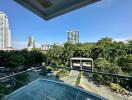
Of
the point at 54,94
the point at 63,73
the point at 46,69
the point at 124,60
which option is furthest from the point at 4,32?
the point at 54,94

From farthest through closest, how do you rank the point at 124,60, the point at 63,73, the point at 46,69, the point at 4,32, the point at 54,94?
the point at 4,32 → the point at 124,60 → the point at 46,69 → the point at 63,73 → the point at 54,94

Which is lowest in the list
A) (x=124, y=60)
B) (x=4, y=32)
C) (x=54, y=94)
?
(x=124, y=60)

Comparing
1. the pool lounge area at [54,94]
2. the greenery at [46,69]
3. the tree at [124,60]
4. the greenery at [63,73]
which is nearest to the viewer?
the pool lounge area at [54,94]

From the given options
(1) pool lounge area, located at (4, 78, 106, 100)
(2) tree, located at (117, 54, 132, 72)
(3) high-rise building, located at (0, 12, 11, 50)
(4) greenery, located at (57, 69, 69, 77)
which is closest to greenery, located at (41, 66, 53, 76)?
(4) greenery, located at (57, 69, 69, 77)

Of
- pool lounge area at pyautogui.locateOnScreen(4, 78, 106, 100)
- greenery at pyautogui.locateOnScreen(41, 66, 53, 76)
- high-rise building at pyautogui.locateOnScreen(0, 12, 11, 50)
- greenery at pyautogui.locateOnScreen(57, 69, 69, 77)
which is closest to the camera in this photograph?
pool lounge area at pyautogui.locateOnScreen(4, 78, 106, 100)

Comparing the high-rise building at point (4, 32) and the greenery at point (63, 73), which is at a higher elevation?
the high-rise building at point (4, 32)

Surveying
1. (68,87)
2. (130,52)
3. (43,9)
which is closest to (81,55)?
(130,52)

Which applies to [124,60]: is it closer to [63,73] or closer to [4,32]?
[63,73]

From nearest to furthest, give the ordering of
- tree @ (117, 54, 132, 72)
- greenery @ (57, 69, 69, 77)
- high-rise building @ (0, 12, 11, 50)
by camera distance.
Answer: greenery @ (57, 69, 69, 77) < tree @ (117, 54, 132, 72) < high-rise building @ (0, 12, 11, 50)

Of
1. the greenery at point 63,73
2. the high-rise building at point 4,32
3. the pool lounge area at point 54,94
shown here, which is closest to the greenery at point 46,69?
the greenery at point 63,73

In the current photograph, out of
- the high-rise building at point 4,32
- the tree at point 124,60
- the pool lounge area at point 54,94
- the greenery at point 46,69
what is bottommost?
→ the tree at point 124,60

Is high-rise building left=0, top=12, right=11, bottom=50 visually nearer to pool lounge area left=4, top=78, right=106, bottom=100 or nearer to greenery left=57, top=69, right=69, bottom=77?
greenery left=57, top=69, right=69, bottom=77

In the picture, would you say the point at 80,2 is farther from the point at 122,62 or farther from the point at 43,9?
the point at 122,62

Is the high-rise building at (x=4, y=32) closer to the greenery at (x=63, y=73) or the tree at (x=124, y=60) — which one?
the tree at (x=124, y=60)
